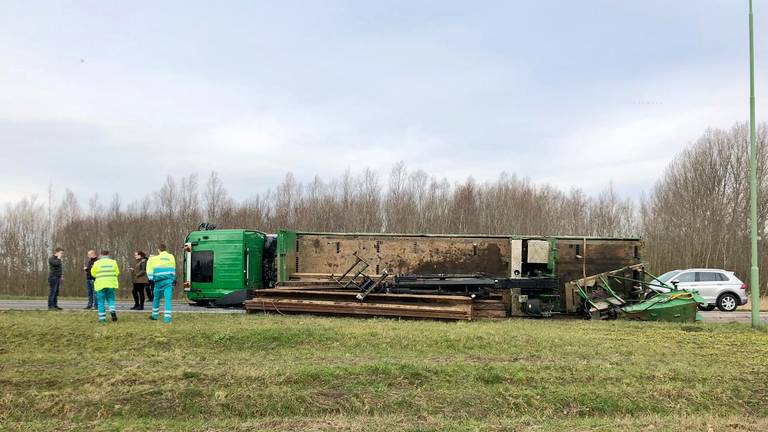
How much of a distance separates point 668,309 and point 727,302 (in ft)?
29.5

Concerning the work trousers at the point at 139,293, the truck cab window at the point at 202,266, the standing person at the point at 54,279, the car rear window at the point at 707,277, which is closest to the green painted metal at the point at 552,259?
the car rear window at the point at 707,277

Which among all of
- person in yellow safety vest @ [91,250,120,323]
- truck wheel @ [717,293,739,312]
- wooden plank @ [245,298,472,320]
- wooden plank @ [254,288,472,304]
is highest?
person in yellow safety vest @ [91,250,120,323]

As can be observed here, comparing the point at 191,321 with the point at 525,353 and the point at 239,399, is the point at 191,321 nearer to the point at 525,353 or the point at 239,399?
the point at 239,399

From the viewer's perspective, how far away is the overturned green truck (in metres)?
15.6

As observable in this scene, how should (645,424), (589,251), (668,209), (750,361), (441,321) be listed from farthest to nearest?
(668,209)
(589,251)
(441,321)
(750,361)
(645,424)

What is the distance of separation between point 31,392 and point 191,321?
5243 millimetres

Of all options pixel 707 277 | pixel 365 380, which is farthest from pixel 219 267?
pixel 707 277

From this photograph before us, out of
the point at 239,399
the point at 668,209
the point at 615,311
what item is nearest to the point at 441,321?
the point at 615,311

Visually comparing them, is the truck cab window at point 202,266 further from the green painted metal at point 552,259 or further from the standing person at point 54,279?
the green painted metal at point 552,259

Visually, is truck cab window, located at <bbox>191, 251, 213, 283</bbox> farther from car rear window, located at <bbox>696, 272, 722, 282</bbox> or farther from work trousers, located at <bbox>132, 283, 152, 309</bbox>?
car rear window, located at <bbox>696, 272, 722, 282</bbox>

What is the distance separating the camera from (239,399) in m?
7.50

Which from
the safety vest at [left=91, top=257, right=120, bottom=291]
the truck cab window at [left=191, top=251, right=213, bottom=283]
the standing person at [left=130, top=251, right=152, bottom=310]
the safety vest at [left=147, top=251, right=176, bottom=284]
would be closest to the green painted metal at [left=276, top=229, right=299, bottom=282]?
the truck cab window at [left=191, top=251, right=213, bottom=283]

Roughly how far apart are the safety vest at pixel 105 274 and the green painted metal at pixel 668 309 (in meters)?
12.5

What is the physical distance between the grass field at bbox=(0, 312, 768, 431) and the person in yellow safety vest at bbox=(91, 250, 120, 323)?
94cm
